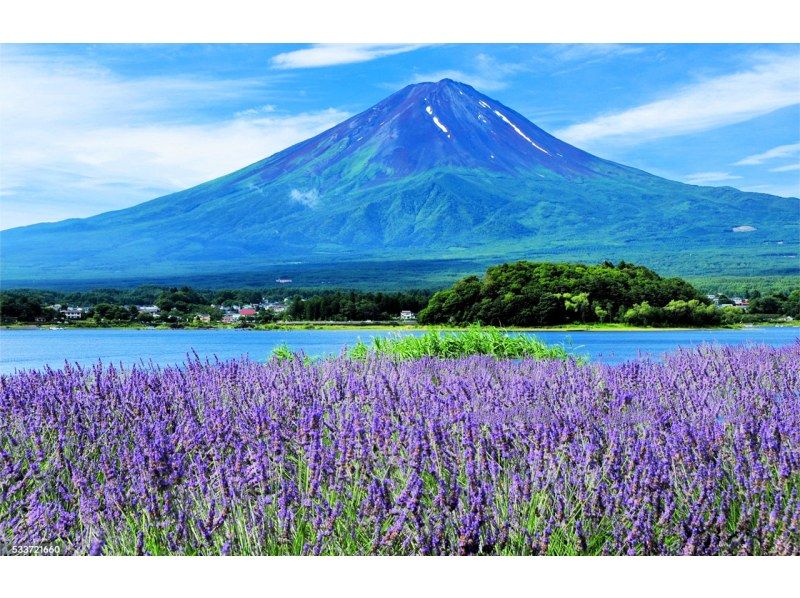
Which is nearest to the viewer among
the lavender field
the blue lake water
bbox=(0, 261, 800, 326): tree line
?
the lavender field

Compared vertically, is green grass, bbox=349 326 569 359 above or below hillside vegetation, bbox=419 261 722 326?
below

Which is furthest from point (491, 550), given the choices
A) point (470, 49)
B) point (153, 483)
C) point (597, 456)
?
point (470, 49)

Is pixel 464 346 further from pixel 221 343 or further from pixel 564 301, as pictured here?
pixel 564 301

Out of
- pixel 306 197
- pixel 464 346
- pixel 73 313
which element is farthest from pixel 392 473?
pixel 306 197

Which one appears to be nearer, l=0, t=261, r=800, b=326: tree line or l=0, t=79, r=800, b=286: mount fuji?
l=0, t=261, r=800, b=326: tree line

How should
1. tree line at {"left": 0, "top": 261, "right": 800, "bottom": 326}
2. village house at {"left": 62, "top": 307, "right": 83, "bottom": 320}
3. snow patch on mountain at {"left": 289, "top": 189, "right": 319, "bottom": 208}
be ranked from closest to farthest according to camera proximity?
village house at {"left": 62, "top": 307, "right": 83, "bottom": 320} < tree line at {"left": 0, "top": 261, "right": 800, "bottom": 326} < snow patch on mountain at {"left": 289, "top": 189, "right": 319, "bottom": 208}

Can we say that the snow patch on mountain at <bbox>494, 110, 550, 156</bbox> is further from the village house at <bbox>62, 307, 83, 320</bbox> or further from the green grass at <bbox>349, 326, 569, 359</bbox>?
the village house at <bbox>62, 307, 83, 320</bbox>

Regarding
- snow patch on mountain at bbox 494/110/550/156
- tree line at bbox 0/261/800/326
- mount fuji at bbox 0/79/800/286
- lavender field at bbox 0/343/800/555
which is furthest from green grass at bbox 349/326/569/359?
snow patch on mountain at bbox 494/110/550/156

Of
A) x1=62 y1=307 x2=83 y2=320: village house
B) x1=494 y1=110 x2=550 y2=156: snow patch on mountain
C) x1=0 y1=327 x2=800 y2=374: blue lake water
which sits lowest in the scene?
x1=0 y1=327 x2=800 y2=374: blue lake water
